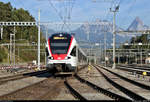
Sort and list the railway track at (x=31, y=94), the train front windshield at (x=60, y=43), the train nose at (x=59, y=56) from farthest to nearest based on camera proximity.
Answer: the train front windshield at (x=60, y=43) → the train nose at (x=59, y=56) → the railway track at (x=31, y=94)

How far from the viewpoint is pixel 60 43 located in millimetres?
21234

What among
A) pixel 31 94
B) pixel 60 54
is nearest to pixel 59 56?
pixel 60 54

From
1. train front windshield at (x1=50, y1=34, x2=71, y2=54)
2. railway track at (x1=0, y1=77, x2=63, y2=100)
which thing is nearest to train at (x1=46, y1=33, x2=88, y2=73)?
train front windshield at (x1=50, y1=34, x2=71, y2=54)

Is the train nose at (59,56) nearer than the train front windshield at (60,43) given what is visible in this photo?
Yes

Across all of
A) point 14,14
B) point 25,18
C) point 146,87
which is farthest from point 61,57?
point 25,18

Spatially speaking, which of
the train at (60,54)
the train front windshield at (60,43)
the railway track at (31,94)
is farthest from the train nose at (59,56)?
the railway track at (31,94)

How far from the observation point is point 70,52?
828 inches

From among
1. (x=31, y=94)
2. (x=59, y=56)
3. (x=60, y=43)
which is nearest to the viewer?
(x=31, y=94)

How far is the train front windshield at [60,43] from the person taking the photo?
823 inches

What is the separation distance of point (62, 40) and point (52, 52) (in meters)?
1.27

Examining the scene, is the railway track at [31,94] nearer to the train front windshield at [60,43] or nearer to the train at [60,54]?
the train at [60,54]

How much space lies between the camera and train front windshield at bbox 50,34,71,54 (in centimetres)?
2091

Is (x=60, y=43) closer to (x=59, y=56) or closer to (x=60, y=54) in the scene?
(x=60, y=54)

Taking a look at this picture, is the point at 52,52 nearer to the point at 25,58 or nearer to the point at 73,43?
the point at 73,43
